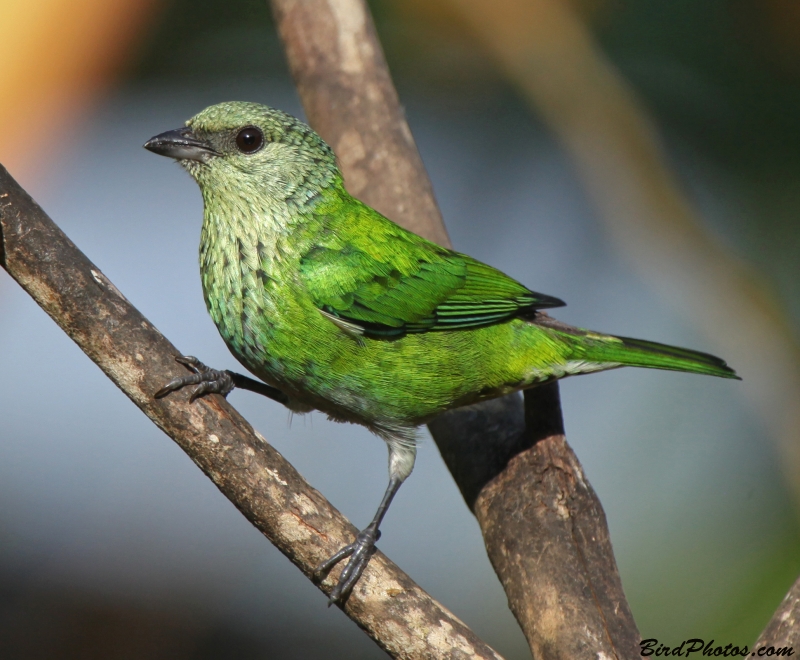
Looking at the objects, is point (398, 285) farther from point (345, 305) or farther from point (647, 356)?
point (647, 356)

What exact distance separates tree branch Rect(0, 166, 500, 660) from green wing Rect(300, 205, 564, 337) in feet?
2.11

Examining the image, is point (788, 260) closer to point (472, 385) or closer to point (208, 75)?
point (472, 385)

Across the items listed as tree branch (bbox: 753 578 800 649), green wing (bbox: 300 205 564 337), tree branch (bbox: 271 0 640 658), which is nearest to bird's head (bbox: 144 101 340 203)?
green wing (bbox: 300 205 564 337)

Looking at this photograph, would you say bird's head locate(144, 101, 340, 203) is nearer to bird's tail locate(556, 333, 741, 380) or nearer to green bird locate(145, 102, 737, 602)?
green bird locate(145, 102, 737, 602)

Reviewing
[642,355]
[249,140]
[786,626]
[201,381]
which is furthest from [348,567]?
[249,140]

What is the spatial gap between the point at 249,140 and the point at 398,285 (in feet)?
2.70

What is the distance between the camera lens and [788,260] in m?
5.89

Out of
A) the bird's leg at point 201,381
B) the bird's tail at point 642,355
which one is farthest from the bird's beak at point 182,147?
the bird's tail at point 642,355

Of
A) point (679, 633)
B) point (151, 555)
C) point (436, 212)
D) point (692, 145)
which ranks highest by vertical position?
point (692, 145)

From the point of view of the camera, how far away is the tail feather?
327cm

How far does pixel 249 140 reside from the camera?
3066mm

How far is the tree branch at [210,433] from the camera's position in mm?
2428

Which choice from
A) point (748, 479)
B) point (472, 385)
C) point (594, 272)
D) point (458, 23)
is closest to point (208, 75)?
point (458, 23)

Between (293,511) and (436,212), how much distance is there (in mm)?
2381
